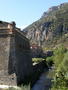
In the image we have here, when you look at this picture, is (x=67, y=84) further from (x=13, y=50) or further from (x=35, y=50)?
(x=35, y=50)

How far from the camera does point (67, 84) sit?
17.6 meters

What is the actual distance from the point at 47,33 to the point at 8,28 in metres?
174

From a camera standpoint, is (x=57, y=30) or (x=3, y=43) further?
(x=57, y=30)

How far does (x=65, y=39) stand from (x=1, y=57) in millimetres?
150482

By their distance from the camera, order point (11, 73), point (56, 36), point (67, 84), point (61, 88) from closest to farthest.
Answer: point (61, 88), point (67, 84), point (11, 73), point (56, 36)

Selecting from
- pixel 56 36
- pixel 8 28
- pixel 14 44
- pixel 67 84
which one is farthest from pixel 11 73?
pixel 56 36

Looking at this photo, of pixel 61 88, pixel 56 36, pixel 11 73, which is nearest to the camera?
pixel 61 88

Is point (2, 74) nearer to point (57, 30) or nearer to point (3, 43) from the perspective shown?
point (3, 43)

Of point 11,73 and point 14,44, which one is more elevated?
point 14,44

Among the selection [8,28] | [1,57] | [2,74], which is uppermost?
[8,28]

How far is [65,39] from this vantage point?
568 feet

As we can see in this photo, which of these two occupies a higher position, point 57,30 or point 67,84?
point 57,30

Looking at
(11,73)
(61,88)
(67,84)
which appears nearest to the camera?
(61,88)

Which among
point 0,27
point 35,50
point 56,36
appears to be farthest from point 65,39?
point 0,27
